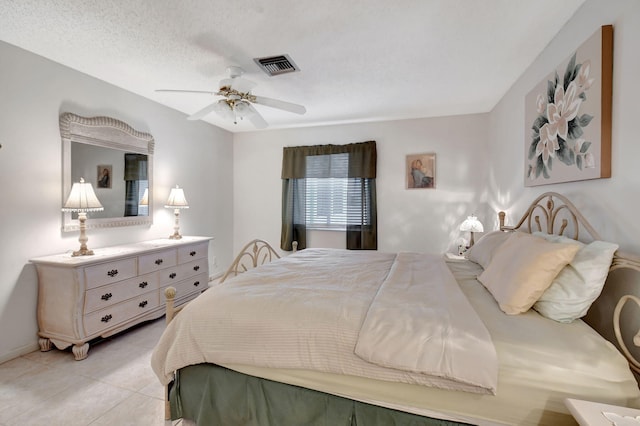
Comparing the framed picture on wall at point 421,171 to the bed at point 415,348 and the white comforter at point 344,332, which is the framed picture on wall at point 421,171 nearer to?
the bed at point 415,348

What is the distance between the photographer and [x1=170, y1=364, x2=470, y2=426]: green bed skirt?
1241mm

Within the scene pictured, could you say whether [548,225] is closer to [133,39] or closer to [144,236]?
[133,39]

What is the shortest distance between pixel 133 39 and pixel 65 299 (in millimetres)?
2093

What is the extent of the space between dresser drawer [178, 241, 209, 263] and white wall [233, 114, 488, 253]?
1340 mm

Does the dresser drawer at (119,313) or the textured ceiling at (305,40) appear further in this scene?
the dresser drawer at (119,313)

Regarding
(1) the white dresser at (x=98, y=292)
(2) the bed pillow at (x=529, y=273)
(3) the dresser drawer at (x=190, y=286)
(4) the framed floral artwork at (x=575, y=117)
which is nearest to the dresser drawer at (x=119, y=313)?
(1) the white dresser at (x=98, y=292)

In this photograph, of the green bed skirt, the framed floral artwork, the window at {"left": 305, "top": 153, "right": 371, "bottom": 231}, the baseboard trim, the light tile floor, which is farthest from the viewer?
the window at {"left": 305, "top": 153, "right": 371, "bottom": 231}

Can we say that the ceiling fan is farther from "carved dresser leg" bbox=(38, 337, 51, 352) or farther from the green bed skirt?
"carved dresser leg" bbox=(38, 337, 51, 352)

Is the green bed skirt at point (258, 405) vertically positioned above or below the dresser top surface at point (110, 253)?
below

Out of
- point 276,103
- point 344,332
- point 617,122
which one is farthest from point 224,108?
point 617,122

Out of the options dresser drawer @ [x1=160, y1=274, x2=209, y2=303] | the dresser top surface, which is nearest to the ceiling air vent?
the dresser top surface

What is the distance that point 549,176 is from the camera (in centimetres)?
204

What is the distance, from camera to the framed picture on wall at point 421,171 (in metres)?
3.99

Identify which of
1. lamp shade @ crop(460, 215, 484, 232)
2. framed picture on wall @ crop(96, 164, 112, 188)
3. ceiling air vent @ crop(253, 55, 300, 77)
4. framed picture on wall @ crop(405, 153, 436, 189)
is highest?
ceiling air vent @ crop(253, 55, 300, 77)
